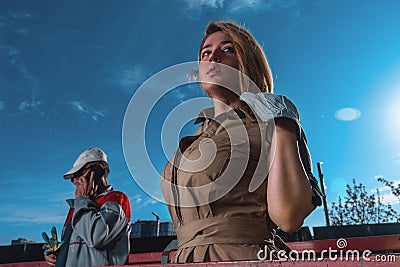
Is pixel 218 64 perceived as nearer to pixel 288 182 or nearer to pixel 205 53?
pixel 205 53

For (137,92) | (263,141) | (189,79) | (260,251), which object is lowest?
(260,251)

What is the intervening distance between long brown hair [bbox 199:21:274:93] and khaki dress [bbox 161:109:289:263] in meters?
0.16

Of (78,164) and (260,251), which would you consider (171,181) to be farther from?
(78,164)

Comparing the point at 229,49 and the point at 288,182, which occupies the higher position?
the point at 229,49

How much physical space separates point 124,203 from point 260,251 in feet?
6.37

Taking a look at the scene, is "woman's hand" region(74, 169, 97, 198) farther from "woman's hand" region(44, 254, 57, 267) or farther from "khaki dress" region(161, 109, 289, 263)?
"khaki dress" region(161, 109, 289, 263)

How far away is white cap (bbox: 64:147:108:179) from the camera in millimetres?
Result: 2792

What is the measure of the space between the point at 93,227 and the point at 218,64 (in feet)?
5.31

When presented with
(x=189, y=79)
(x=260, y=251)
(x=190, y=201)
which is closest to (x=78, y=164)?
(x=189, y=79)

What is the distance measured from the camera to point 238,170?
97 cm

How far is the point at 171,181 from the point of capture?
1074 millimetres

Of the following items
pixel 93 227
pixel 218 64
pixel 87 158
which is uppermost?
pixel 87 158

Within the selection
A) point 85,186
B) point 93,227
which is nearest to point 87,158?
point 85,186

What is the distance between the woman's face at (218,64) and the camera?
1189mm
